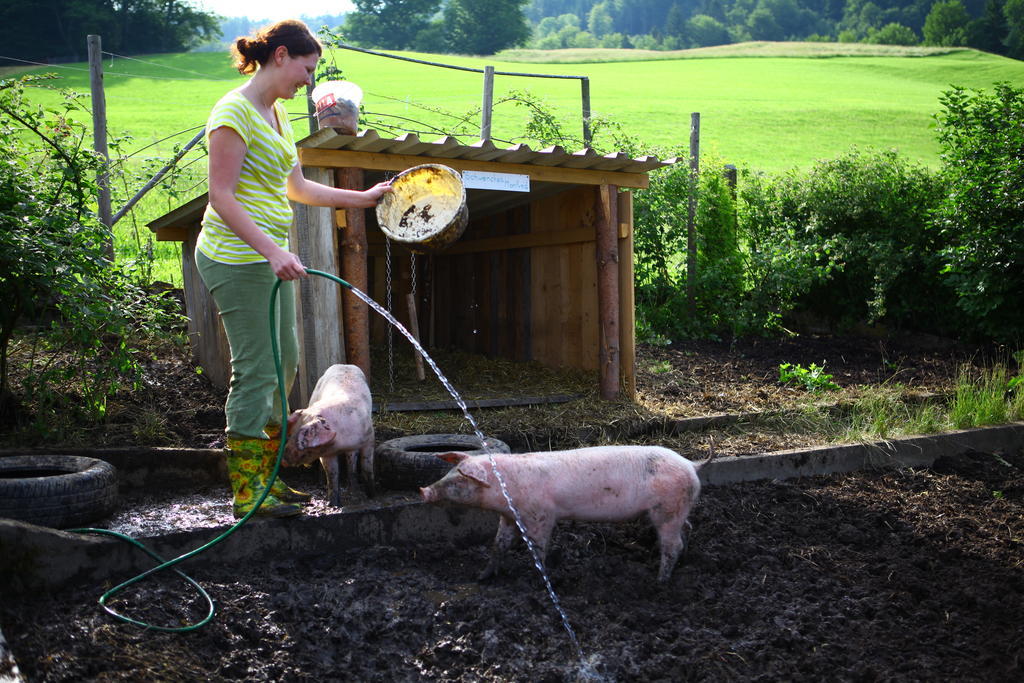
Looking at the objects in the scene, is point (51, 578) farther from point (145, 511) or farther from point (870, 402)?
point (870, 402)

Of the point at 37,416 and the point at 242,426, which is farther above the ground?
the point at 242,426

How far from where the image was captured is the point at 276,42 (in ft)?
11.1

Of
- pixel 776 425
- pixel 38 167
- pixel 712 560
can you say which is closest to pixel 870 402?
pixel 776 425

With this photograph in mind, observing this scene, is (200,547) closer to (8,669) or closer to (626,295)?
(8,669)

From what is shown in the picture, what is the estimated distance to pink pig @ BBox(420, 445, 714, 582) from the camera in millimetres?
3496

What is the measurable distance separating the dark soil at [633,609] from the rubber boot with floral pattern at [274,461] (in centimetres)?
39

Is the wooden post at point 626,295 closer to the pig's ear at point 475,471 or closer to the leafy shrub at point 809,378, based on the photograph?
the leafy shrub at point 809,378

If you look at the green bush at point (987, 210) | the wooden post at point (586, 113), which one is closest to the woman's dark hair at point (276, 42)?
the green bush at point (987, 210)

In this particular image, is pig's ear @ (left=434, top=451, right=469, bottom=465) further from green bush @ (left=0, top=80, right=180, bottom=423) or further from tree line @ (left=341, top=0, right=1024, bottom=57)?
tree line @ (left=341, top=0, right=1024, bottom=57)

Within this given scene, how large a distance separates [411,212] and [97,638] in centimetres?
232

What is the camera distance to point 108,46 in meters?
25.3

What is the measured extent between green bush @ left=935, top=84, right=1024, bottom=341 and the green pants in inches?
261

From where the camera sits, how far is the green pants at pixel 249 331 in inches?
137

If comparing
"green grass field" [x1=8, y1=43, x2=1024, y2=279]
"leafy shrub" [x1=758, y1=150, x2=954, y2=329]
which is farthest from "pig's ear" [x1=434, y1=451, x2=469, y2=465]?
"green grass field" [x1=8, y1=43, x2=1024, y2=279]
